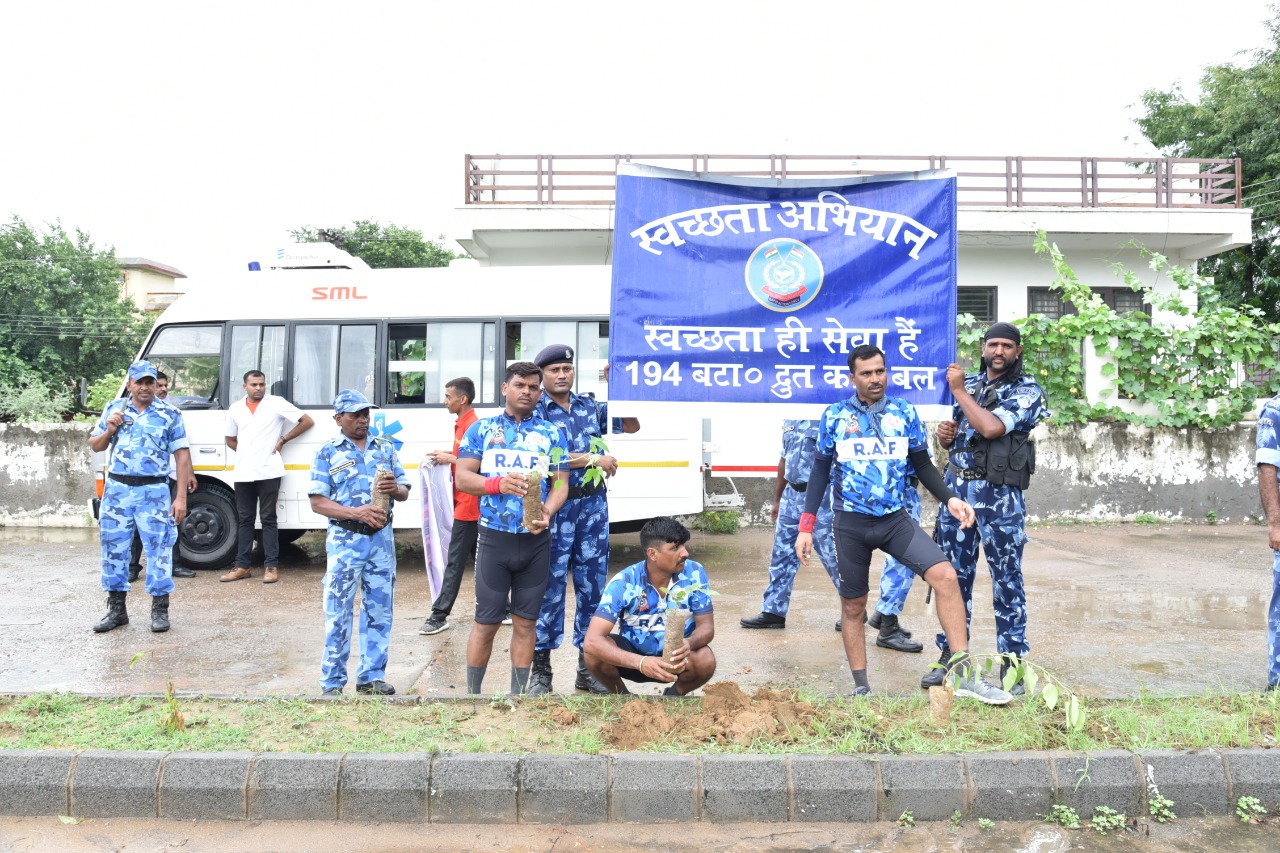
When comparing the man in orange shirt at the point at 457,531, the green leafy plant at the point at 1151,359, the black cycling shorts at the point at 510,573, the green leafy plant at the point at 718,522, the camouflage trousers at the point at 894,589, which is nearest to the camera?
the black cycling shorts at the point at 510,573

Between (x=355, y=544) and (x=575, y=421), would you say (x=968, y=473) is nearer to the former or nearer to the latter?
(x=575, y=421)

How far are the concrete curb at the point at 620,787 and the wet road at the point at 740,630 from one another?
1.26 meters

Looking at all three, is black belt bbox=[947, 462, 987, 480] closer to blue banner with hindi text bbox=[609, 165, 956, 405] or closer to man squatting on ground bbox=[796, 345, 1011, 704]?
man squatting on ground bbox=[796, 345, 1011, 704]

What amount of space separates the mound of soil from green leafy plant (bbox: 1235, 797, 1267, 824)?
164 cm

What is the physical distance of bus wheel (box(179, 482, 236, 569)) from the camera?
906cm

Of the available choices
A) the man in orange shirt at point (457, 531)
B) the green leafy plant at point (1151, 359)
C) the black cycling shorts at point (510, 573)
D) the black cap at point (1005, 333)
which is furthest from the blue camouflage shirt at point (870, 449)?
the green leafy plant at point (1151, 359)

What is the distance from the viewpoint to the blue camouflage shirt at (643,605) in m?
4.39

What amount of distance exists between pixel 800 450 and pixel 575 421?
1797 millimetres

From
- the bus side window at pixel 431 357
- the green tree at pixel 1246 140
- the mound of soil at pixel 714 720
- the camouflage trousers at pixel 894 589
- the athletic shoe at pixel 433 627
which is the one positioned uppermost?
the green tree at pixel 1246 140

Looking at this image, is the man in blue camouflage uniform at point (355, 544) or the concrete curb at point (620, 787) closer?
the concrete curb at point (620, 787)

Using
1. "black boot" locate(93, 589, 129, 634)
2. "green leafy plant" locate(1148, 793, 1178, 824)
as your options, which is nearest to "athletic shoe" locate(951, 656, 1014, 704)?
"green leafy plant" locate(1148, 793, 1178, 824)

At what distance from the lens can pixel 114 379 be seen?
52.6 ft

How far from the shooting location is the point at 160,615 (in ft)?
21.9

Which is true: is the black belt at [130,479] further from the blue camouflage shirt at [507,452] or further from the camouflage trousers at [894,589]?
the camouflage trousers at [894,589]
